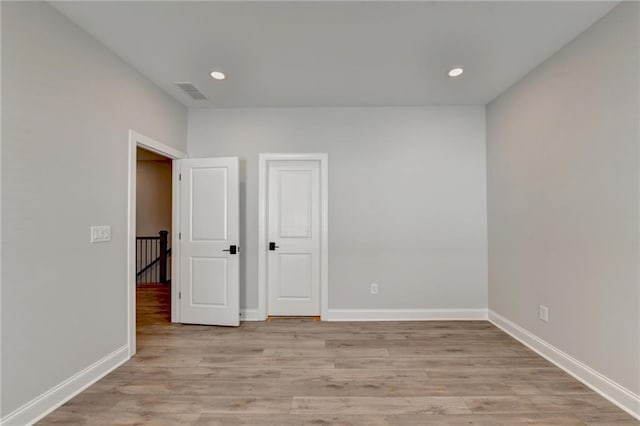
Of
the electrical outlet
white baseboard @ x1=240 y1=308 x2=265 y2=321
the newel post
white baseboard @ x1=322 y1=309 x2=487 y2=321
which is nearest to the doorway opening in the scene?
the newel post

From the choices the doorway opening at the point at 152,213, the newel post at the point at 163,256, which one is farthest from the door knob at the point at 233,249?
the doorway opening at the point at 152,213

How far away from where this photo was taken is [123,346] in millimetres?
2750

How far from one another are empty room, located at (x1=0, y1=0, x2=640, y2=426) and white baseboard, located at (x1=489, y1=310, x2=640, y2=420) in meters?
0.01

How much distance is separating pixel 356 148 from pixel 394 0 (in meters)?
2.02

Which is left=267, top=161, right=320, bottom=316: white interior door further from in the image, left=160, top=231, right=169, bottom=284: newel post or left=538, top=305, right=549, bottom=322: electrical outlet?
left=160, top=231, right=169, bottom=284: newel post

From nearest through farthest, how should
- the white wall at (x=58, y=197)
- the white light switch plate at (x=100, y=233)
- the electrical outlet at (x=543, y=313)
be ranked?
Result: 1. the white wall at (x=58, y=197)
2. the white light switch plate at (x=100, y=233)
3. the electrical outlet at (x=543, y=313)

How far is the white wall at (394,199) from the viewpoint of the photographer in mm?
3867

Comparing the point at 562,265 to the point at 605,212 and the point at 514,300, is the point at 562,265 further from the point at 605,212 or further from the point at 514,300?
the point at 514,300

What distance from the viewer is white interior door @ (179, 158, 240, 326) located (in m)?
3.67

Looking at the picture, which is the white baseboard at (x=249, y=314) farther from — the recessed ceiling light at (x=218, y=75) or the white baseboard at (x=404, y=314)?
the recessed ceiling light at (x=218, y=75)

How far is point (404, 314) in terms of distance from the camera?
386 centimetres

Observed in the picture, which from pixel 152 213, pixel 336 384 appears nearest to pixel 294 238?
pixel 336 384

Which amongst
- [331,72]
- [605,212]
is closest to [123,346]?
[331,72]

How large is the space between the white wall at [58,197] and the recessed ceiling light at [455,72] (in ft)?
10.2
